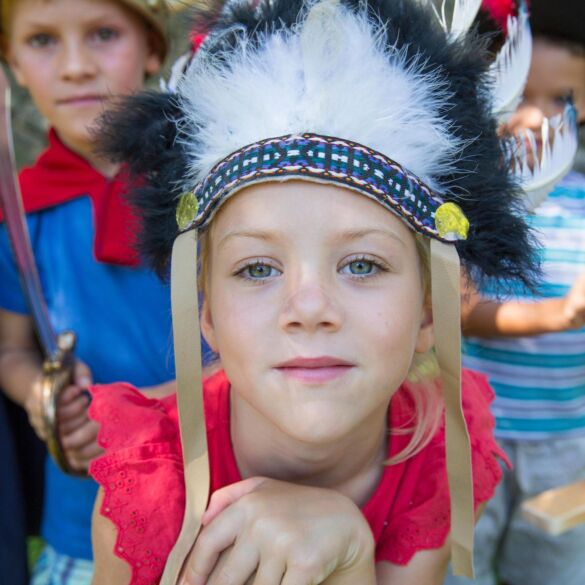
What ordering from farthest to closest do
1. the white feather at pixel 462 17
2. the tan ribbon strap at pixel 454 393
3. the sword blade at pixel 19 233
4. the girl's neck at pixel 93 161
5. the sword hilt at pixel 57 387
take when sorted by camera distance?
the girl's neck at pixel 93 161 < the sword blade at pixel 19 233 < the sword hilt at pixel 57 387 < the white feather at pixel 462 17 < the tan ribbon strap at pixel 454 393

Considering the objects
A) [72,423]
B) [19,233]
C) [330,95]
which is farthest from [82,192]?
[330,95]

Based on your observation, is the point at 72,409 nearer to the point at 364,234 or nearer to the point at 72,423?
the point at 72,423

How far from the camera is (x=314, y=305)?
3.35 feet

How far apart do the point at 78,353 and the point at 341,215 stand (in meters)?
0.97

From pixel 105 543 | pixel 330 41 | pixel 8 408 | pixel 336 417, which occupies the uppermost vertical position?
pixel 330 41

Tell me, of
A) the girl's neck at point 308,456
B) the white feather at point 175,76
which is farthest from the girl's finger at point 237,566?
the white feather at point 175,76

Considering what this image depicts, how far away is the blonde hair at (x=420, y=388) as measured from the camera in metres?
1.24

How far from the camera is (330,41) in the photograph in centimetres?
111

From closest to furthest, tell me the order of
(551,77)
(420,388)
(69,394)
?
(420,388)
(69,394)
(551,77)

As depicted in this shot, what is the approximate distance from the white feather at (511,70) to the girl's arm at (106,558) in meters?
1.03

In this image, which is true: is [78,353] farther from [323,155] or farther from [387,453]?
[323,155]

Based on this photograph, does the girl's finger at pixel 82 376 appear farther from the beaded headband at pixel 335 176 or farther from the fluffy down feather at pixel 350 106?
the beaded headband at pixel 335 176

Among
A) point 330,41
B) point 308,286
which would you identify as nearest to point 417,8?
point 330,41

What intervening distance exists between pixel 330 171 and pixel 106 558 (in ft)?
2.51
